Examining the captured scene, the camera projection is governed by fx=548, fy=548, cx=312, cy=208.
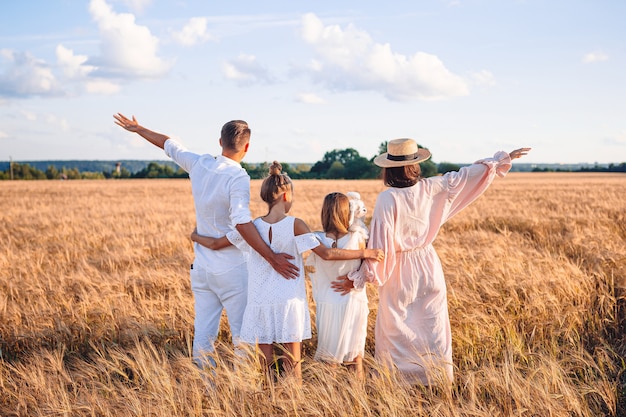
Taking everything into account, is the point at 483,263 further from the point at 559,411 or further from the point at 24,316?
the point at 24,316

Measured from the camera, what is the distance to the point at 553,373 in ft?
10.0

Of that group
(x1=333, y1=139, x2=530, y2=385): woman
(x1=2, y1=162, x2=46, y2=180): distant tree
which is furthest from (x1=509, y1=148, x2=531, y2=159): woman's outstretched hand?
(x1=2, y1=162, x2=46, y2=180): distant tree

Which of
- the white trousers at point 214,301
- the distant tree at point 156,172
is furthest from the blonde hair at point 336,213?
the distant tree at point 156,172

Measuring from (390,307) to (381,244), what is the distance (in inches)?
17.5

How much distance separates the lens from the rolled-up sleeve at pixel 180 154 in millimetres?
3555

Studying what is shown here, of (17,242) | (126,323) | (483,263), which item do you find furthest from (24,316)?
(17,242)

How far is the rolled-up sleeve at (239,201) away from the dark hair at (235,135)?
0.21m

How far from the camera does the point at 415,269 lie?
138 inches

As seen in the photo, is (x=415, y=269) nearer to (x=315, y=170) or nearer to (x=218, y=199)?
(x=218, y=199)

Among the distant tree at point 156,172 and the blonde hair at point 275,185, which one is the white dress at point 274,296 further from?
the distant tree at point 156,172

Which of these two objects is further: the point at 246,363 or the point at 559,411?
the point at 246,363

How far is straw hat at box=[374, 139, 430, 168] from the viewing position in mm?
3375

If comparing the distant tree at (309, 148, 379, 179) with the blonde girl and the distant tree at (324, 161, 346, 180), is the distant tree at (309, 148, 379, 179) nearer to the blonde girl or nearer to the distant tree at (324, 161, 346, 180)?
the distant tree at (324, 161, 346, 180)

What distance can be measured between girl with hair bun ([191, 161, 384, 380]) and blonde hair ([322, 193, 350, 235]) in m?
0.18
